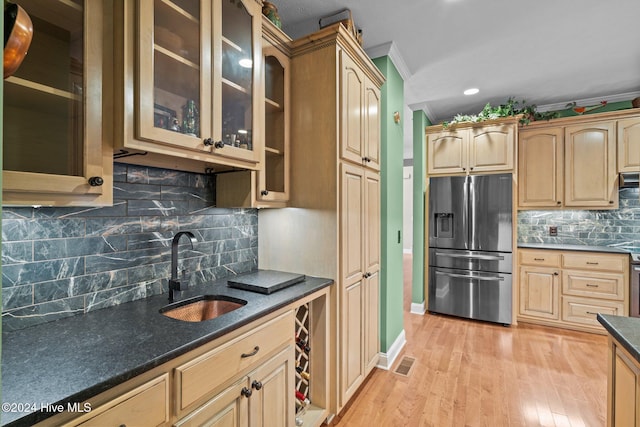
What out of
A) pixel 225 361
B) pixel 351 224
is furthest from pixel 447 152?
pixel 225 361

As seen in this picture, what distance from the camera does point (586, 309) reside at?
3293 millimetres

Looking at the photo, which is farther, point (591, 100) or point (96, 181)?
point (591, 100)

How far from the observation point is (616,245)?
356 cm

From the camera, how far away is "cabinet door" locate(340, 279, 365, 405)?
1956 mm

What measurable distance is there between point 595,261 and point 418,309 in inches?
76.4

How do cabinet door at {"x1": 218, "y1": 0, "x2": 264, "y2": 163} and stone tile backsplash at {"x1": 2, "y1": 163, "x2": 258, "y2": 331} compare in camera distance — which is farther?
cabinet door at {"x1": 218, "y1": 0, "x2": 264, "y2": 163}

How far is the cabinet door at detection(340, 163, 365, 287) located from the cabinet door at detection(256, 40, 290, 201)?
15.1 inches

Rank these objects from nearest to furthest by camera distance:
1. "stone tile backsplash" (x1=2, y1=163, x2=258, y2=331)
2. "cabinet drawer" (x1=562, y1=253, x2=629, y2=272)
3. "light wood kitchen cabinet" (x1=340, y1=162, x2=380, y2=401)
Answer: "stone tile backsplash" (x1=2, y1=163, x2=258, y2=331), "light wood kitchen cabinet" (x1=340, y1=162, x2=380, y2=401), "cabinet drawer" (x1=562, y1=253, x2=629, y2=272)

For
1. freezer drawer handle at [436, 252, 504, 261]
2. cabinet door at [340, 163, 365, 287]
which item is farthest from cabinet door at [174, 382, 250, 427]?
freezer drawer handle at [436, 252, 504, 261]

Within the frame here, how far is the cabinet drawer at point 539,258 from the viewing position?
11.2 feet

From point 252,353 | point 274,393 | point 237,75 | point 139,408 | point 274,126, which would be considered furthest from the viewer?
point 274,126

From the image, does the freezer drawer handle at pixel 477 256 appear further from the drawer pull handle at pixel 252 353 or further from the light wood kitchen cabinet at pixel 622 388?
the drawer pull handle at pixel 252 353

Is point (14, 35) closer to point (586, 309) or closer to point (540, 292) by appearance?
point (540, 292)

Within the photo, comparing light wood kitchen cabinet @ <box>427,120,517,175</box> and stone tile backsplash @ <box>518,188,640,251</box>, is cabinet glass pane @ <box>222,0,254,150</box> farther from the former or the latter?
stone tile backsplash @ <box>518,188,640,251</box>
